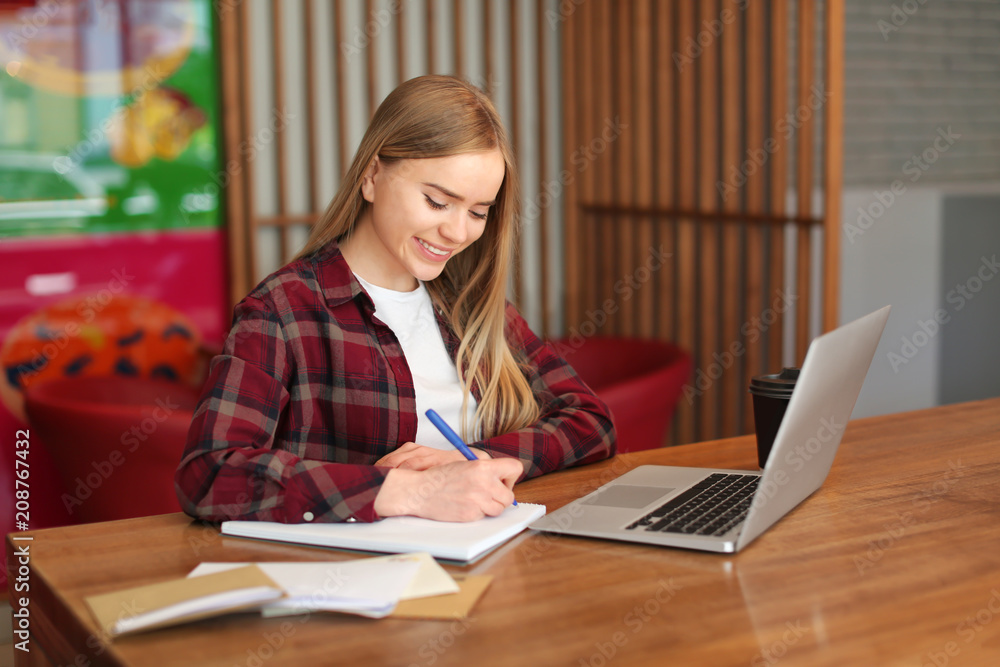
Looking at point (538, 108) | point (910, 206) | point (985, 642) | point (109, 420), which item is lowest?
point (109, 420)

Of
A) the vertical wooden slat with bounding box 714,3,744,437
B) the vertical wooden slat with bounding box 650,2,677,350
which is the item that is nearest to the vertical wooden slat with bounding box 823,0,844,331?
the vertical wooden slat with bounding box 714,3,744,437

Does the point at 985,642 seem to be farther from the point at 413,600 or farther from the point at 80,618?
the point at 80,618

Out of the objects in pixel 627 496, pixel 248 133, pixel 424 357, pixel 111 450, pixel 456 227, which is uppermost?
pixel 248 133

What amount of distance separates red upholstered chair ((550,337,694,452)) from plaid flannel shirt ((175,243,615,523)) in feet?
3.32

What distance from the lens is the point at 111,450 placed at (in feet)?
7.59

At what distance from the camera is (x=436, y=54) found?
11.5ft

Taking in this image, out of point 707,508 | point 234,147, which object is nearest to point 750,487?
point 707,508

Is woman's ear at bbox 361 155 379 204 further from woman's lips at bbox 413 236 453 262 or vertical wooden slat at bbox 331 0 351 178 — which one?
vertical wooden slat at bbox 331 0 351 178

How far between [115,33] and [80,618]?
2576 millimetres

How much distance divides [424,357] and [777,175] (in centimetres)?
169

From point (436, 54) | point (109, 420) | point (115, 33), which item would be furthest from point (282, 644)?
point (436, 54)

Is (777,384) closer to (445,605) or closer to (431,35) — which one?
(445,605)

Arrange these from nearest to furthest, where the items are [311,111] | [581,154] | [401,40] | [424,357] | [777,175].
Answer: [424,357], [777,175], [311,111], [401,40], [581,154]

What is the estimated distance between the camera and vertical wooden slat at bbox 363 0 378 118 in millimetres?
3344
